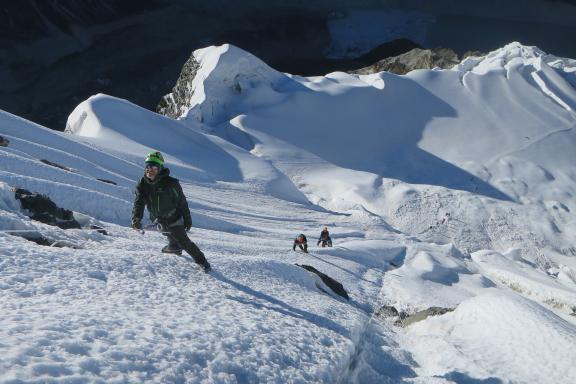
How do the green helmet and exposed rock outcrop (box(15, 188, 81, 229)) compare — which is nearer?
the green helmet

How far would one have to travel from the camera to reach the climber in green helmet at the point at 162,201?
780 cm

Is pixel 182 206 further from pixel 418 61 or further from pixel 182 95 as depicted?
pixel 418 61

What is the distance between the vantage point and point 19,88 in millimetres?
58281

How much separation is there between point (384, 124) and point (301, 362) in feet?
120

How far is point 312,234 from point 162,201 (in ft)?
47.2

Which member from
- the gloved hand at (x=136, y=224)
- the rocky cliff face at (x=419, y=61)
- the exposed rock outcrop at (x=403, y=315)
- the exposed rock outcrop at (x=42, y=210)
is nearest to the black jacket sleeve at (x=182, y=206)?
the gloved hand at (x=136, y=224)

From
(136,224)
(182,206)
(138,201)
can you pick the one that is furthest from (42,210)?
(182,206)

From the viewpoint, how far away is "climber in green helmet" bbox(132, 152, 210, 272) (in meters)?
→ 7.80

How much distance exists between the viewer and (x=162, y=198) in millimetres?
7992

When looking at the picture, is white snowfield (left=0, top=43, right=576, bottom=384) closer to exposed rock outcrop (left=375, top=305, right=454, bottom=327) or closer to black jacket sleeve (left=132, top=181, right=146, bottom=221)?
exposed rock outcrop (left=375, top=305, right=454, bottom=327)

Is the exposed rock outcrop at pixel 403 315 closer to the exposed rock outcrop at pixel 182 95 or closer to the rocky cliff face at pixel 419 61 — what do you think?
the exposed rock outcrop at pixel 182 95

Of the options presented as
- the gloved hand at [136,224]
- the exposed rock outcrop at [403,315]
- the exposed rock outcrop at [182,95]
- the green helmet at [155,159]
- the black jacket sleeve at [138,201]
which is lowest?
the exposed rock outcrop at [403,315]

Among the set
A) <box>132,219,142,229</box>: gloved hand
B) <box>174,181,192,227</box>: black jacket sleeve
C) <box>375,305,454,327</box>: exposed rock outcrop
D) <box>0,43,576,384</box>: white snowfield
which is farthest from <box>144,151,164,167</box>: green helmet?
<box>375,305,454,327</box>: exposed rock outcrop

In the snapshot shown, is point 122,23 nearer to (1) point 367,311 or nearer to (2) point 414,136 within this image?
(2) point 414,136
